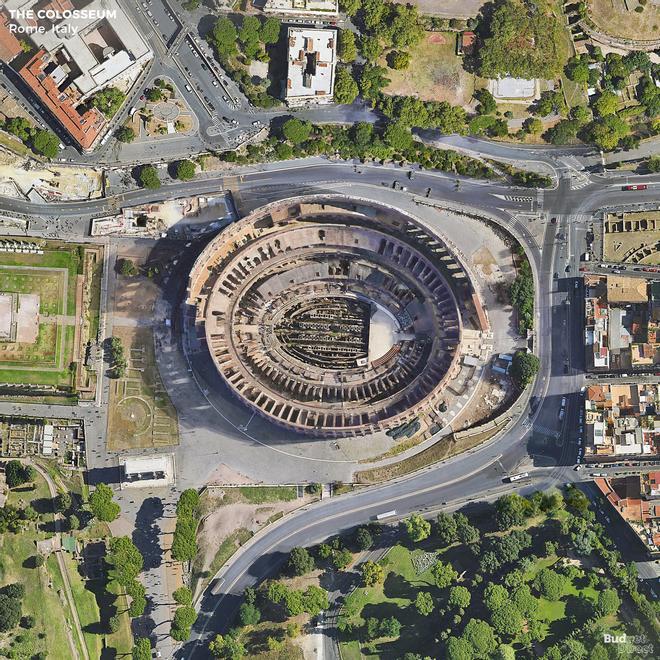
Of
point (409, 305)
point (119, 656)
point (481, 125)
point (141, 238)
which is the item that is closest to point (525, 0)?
point (481, 125)

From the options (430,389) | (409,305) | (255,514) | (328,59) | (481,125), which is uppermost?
(328,59)

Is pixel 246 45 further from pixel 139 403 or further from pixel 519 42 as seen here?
pixel 139 403

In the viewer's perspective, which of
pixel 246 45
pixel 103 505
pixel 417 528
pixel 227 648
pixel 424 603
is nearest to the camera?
pixel 424 603

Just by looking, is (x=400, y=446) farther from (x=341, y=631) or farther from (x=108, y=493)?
(x=108, y=493)

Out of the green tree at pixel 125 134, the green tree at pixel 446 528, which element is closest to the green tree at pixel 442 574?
the green tree at pixel 446 528

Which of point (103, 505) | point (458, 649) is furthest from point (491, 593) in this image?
point (103, 505)

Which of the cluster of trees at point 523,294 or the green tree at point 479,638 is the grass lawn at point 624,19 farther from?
the green tree at point 479,638

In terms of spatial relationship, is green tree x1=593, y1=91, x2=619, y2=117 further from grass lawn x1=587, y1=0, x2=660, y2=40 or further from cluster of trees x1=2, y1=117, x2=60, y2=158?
cluster of trees x1=2, y1=117, x2=60, y2=158
